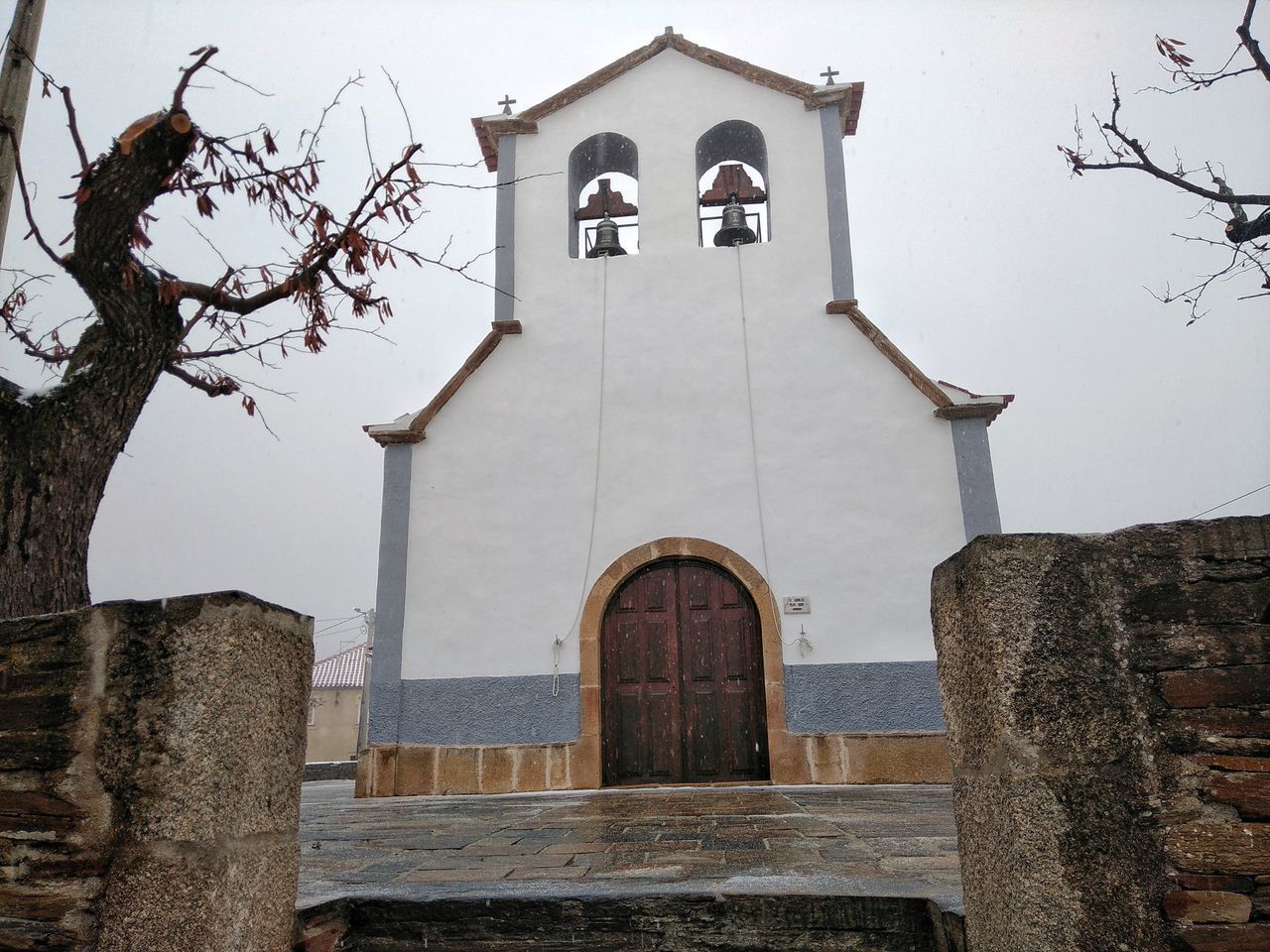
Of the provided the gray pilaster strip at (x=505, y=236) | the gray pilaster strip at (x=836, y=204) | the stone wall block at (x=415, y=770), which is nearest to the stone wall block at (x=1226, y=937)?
the stone wall block at (x=415, y=770)

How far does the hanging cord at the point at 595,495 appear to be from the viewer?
25.8ft

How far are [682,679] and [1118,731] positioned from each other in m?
6.18

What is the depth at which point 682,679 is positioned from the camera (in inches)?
312

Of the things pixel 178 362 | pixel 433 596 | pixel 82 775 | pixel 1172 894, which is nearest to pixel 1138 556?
pixel 1172 894

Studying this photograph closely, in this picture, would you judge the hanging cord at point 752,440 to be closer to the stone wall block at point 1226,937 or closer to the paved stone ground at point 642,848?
the paved stone ground at point 642,848

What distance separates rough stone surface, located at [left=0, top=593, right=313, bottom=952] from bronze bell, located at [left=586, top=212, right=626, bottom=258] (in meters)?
7.42

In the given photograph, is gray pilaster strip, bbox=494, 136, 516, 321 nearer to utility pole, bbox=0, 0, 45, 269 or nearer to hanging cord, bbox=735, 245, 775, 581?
hanging cord, bbox=735, 245, 775, 581

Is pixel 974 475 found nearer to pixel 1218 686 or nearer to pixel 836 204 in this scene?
pixel 836 204

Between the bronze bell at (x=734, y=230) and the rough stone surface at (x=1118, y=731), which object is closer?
the rough stone surface at (x=1118, y=731)

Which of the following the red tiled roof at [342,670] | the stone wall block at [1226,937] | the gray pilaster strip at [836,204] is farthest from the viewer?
the red tiled roof at [342,670]

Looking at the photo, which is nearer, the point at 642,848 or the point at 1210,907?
the point at 1210,907

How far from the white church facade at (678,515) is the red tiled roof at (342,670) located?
30.2 m

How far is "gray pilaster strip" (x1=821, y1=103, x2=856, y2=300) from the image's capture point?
8680 millimetres

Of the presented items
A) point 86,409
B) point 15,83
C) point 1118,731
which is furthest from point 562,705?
point 1118,731
